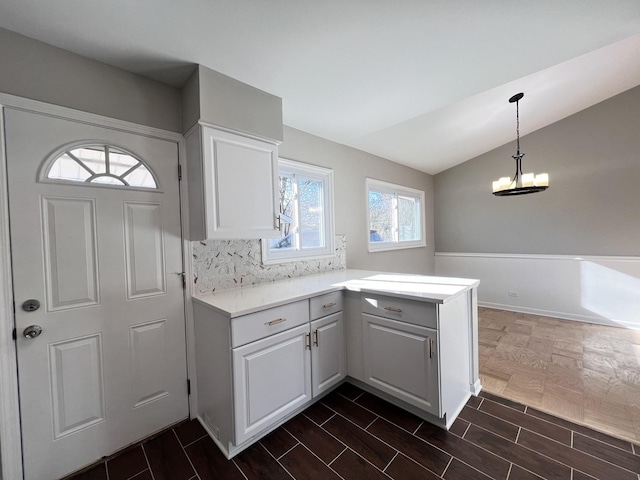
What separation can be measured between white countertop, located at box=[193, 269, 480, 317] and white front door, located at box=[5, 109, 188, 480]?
405mm

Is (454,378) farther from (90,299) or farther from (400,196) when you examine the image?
(400,196)

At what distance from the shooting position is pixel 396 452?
1448mm

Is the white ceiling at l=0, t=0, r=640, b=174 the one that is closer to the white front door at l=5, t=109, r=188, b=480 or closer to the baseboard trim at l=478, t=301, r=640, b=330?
the white front door at l=5, t=109, r=188, b=480

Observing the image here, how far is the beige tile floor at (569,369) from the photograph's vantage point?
172cm

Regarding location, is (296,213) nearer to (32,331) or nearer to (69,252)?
(69,252)

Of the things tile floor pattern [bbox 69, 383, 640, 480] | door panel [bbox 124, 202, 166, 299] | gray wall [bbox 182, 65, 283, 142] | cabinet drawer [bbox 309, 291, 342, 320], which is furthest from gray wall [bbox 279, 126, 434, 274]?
tile floor pattern [bbox 69, 383, 640, 480]

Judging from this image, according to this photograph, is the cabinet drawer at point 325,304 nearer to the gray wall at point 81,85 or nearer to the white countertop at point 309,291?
the white countertop at point 309,291

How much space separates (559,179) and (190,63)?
187 inches

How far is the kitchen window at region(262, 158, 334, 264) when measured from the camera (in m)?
2.41

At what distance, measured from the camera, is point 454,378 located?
1.70 metres

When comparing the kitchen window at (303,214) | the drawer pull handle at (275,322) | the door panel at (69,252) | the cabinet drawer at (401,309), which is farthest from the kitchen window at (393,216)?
the door panel at (69,252)

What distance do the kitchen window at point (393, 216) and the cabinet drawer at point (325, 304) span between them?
1.56 metres

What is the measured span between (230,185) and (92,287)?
3.16ft

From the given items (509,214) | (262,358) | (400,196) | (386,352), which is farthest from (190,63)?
(509,214)
